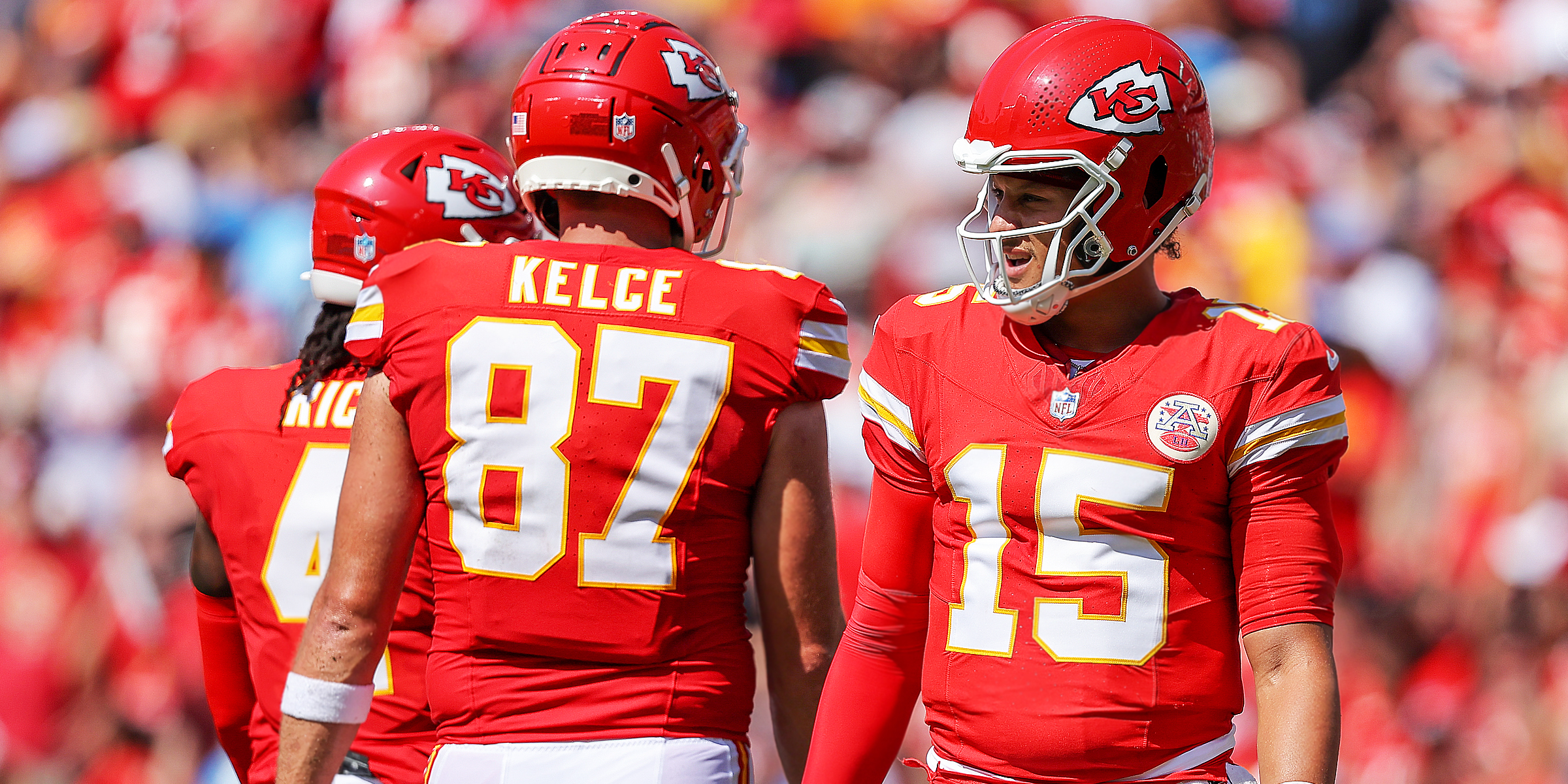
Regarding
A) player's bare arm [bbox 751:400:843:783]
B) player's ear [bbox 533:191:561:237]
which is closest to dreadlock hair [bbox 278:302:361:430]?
player's ear [bbox 533:191:561:237]

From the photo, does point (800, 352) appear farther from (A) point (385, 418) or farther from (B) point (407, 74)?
(B) point (407, 74)

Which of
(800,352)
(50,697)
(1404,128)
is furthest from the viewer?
(50,697)

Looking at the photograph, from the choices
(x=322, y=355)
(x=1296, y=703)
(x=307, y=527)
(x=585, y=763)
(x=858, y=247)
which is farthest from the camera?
(x=858, y=247)

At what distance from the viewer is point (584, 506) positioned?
2.16 metres

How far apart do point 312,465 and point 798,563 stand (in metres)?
0.94

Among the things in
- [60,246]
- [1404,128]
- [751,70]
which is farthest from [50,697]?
[1404,128]

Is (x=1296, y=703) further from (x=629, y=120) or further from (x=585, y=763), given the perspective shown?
(x=629, y=120)

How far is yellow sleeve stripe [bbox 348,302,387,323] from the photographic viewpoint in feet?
7.48

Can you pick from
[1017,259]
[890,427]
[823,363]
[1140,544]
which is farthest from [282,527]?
[1140,544]

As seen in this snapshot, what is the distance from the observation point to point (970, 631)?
1919 mm

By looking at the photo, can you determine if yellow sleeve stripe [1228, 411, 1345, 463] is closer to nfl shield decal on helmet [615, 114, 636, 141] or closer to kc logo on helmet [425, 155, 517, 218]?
nfl shield decal on helmet [615, 114, 636, 141]

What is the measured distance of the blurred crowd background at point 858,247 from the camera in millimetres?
4750

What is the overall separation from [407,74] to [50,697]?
10.3ft

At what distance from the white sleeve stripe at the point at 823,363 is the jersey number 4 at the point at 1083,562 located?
1.35 ft
